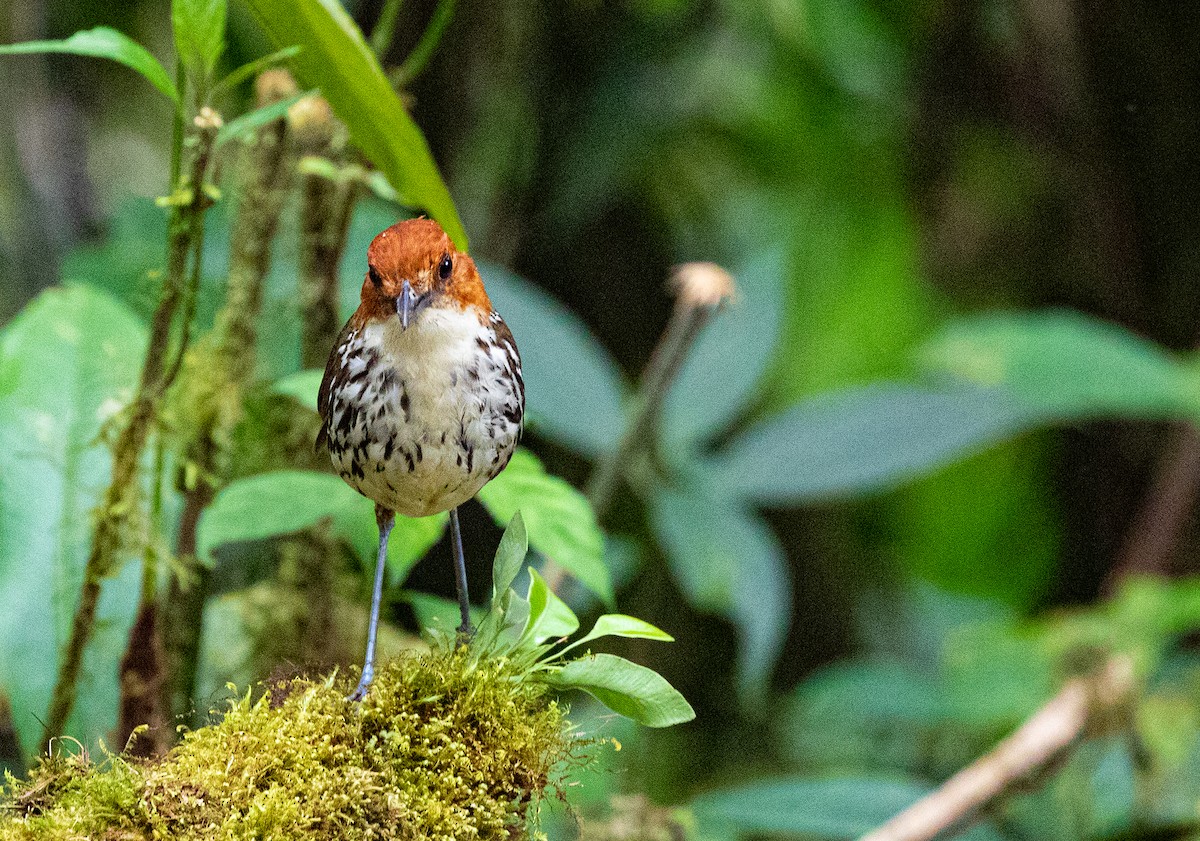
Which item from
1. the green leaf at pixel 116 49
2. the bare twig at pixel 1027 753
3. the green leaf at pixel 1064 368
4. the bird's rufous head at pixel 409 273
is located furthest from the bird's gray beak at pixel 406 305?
the green leaf at pixel 1064 368

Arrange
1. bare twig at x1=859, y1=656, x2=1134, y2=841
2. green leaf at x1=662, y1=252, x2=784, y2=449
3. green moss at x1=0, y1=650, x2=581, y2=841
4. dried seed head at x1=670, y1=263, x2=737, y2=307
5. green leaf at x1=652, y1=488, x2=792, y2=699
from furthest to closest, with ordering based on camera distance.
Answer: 1. green leaf at x1=662, y1=252, x2=784, y2=449
2. green leaf at x1=652, y1=488, x2=792, y2=699
3. bare twig at x1=859, y1=656, x2=1134, y2=841
4. dried seed head at x1=670, y1=263, x2=737, y2=307
5. green moss at x1=0, y1=650, x2=581, y2=841

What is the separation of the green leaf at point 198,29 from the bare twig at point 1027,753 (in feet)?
3.97

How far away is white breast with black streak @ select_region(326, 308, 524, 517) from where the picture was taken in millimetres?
630

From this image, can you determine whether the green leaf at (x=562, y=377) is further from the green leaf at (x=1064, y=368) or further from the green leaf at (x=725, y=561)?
the green leaf at (x=1064, y=368)

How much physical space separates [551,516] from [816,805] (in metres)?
0.94

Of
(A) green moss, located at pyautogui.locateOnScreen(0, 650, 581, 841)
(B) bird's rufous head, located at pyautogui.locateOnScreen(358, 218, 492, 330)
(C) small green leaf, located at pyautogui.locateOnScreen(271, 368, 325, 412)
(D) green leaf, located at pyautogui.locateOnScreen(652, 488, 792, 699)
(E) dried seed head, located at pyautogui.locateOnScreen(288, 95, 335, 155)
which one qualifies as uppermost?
(E) dried seed head, located at pyautogui.locateOnScreen(288, 95, 335, 155)

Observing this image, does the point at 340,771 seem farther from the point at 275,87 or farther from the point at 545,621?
the point at 275,87

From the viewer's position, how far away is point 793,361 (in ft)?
8.54

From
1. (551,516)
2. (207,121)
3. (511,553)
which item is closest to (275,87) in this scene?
(207,121)

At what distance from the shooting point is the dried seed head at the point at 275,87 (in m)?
1.07

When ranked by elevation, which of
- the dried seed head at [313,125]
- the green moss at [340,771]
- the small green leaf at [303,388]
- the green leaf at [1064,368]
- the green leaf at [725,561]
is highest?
the green leaf at [1064,368]

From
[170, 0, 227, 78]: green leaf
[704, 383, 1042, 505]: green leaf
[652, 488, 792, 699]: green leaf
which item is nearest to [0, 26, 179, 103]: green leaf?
[170, 0, 227, 78]: green leaf

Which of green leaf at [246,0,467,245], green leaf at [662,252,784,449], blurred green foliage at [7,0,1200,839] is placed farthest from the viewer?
green leaf at [662,252,784,449]

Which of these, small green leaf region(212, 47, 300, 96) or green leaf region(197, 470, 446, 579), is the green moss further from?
small green leaf region(212, 47, 300, 96)
